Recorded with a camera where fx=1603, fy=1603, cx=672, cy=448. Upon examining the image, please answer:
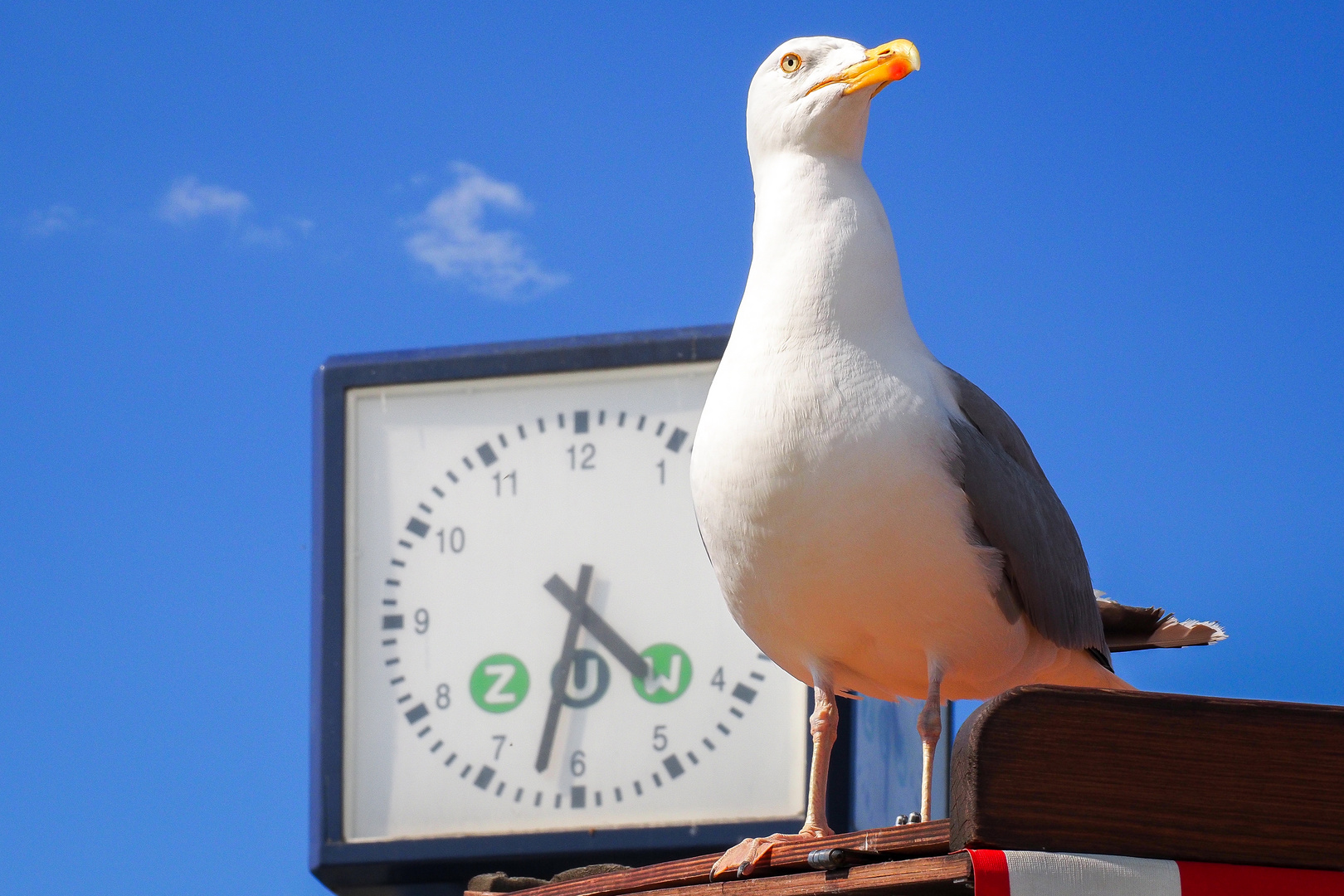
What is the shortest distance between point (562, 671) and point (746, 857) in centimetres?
214

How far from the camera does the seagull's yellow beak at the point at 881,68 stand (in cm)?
186

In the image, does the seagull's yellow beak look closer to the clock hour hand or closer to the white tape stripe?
the white tape stripe

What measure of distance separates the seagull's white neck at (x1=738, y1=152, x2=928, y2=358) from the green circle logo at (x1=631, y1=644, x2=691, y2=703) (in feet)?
5.29

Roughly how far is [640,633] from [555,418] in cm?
51

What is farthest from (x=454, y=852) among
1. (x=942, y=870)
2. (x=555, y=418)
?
(x=942, y=870)

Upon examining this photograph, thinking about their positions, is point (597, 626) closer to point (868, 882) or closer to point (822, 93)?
point (822, 93)

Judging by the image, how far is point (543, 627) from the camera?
346 centimetres

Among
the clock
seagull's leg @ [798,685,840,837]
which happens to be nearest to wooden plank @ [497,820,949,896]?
seagull's leg @ [798,685,840,837]

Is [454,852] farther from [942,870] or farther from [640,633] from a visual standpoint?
[942,870]

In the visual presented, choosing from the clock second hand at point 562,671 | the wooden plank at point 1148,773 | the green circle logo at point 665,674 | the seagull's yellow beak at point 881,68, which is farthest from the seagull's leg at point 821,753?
the clock second hand at point 562,671

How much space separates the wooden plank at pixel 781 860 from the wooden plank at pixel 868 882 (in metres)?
0.01

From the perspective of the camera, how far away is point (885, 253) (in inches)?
72.0

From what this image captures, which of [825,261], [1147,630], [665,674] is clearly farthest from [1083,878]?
[665,674]

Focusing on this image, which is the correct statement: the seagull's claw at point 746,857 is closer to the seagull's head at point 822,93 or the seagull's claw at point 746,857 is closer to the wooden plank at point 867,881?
the wooden plank at point 867,881
